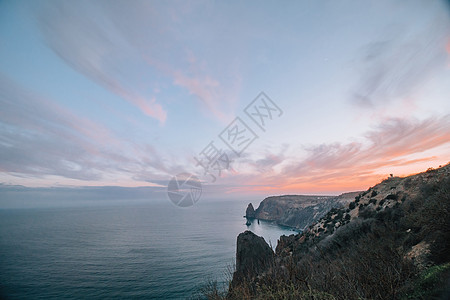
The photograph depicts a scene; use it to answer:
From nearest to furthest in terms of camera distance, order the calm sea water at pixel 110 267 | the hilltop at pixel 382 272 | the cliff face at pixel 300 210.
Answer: the hilltop at pixel 382 272, the calm sea water at pixel 110 267, the cliff face at pixel 300 210

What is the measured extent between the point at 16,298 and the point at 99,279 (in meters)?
14.2

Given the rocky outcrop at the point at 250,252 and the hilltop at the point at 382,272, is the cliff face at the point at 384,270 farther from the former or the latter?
the rocky outcrop at the point at 250,252

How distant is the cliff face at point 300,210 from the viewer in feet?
424

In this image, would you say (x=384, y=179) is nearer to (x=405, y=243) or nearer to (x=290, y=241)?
(x=290, y=241)

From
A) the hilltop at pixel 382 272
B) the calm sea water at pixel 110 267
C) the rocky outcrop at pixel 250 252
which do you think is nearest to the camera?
the hilltop at pixel 382 272

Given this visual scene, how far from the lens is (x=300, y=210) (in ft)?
500

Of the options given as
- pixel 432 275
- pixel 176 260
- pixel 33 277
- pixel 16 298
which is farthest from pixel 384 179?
pixel 33 277

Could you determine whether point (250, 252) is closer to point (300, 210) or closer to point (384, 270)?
point (384, 270)

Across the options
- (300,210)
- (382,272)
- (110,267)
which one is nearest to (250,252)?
(382,272)

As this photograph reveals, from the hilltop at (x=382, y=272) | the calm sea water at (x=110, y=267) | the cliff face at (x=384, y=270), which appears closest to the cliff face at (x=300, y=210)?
the calm sea water at (x=110, y=267)

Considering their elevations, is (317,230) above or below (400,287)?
below

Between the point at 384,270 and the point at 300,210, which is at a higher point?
the point at 384,270

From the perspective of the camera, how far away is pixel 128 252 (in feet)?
227

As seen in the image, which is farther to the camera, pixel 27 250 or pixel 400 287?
pixel 27 250
